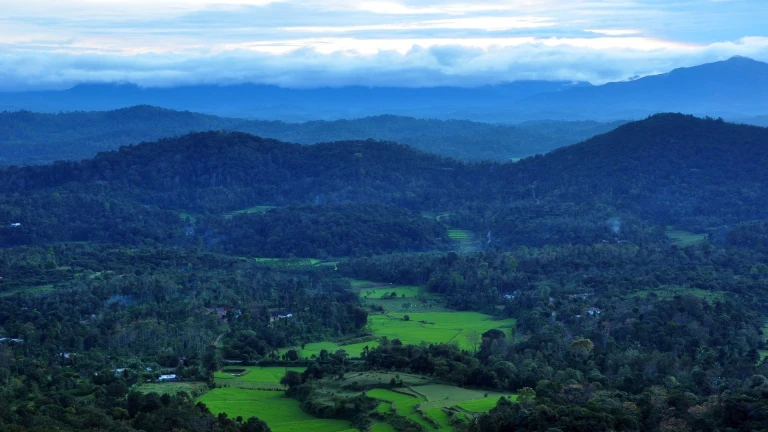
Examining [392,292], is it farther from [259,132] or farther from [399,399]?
[259,132]

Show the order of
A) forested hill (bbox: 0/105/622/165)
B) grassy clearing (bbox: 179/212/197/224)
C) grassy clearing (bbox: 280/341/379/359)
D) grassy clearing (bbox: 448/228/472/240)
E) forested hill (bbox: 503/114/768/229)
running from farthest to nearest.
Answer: forested hill (bbox: 0/105/622/165) < grassy clearing (bbox: 179/212/197/224) < forested hill (bbox: 503/114/768/229) < grassy clearing (bbox: 448/228/472/240) < grassy clearing (bbox: 280/341/379/359)

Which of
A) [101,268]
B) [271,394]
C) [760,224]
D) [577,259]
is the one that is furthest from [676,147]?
[271,394]

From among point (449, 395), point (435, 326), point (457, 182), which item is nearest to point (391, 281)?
point (435, 326)

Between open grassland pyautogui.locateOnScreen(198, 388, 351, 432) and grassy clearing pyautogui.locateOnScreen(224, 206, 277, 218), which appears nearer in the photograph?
open grassland pyautogui.locateOnScreen(198, 388, 351, 432)

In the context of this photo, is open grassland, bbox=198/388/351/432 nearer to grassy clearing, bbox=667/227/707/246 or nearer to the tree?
the tree

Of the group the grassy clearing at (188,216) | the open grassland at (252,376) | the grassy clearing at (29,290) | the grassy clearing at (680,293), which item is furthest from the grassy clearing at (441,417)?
A: the grassy clearing at (188,216)

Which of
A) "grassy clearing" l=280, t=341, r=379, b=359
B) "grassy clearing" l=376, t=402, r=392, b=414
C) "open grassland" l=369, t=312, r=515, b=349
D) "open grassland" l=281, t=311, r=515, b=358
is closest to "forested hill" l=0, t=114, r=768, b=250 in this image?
"open grassland" l=369, t=312, r=515, b=349

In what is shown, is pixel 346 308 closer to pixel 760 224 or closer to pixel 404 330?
pixel 404 330

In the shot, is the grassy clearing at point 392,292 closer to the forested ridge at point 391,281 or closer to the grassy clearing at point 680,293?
the forested ridge at point 391,281
